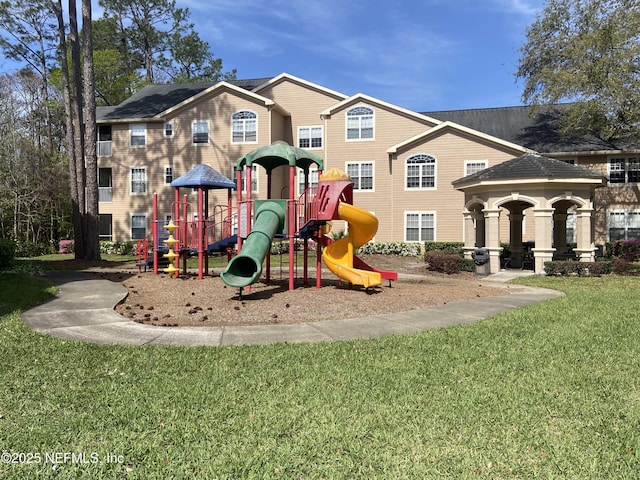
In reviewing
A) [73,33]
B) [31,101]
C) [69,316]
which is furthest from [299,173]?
[31,101]

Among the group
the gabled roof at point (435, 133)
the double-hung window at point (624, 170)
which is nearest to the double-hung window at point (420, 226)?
the gabled roof at point (435, 133)

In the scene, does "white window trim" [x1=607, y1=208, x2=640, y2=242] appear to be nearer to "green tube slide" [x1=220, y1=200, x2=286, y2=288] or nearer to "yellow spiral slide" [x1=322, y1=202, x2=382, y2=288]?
"yellow spiral slide" [x1=322, y1=202, x2=382, y2=288]

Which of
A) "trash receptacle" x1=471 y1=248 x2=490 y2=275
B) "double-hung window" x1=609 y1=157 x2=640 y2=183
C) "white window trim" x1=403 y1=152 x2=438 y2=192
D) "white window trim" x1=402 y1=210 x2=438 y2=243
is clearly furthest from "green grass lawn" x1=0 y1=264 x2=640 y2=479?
"double-hung window" x1=609 y1=157 x2=640 y2=183

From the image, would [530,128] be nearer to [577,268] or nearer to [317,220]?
[577,268]

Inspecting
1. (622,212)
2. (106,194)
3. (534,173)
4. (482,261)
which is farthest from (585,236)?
(106,194)

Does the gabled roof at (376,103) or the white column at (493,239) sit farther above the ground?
the gabled roof at (376,103)

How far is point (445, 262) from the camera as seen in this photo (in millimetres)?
17234

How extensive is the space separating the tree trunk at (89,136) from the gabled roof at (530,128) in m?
21.9

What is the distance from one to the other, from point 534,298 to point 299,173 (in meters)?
19.0

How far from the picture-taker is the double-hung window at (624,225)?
2430 centimetres

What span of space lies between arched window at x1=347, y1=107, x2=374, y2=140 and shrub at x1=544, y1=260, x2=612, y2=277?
14174mm

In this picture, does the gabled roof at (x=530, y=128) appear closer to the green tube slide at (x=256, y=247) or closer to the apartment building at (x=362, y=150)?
the apartment building at (x=362, y=150)

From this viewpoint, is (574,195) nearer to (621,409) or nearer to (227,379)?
(621,409)

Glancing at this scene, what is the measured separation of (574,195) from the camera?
55.0ft
